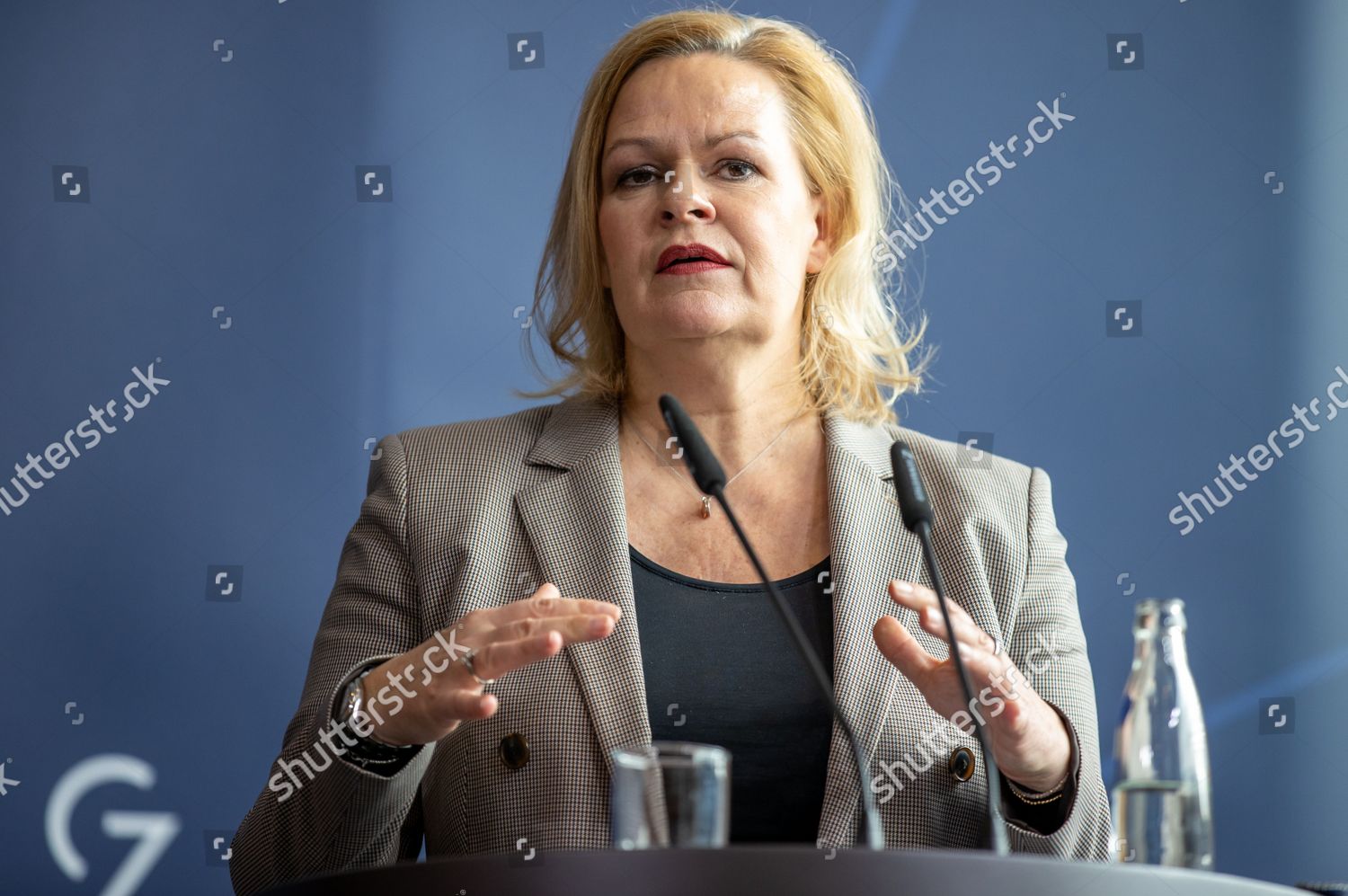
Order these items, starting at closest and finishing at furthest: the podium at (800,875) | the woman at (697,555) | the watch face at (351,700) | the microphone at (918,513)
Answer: the podium at (800,875), the microphone at (918,513), the watch face at (351,700), the woman at (697,555)

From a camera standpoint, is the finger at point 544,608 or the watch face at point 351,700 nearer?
the finger at point 544,608

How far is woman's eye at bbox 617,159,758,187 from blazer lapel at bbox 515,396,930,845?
0.31 m

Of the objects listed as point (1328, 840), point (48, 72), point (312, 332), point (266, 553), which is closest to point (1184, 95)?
point (1328, 840)

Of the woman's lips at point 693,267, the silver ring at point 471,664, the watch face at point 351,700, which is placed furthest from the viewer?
the woman's lips at point 693,267

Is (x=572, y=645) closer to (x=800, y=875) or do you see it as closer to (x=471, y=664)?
(x=471, y=664)

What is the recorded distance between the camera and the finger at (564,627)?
1128mm

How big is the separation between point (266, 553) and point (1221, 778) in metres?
1.60

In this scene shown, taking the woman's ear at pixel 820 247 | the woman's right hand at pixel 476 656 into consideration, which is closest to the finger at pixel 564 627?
the woman's right hand at pixel 476 656

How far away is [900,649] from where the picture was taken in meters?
1.22

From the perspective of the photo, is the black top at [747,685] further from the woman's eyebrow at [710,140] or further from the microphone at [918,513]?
the woman's eyebrow at [710,140]

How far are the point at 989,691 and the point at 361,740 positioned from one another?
63 centimetres

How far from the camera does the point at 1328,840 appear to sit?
2.21m

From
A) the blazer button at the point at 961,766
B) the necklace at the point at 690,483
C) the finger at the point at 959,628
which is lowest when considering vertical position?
the blazer button at the point at 961,766

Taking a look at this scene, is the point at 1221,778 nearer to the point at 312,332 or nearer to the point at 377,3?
the point at 312,332
